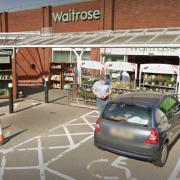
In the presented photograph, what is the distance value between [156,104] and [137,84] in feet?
25.5

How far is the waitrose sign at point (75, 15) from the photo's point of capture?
17.9 meters

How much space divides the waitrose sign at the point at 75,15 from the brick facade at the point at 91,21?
0.72 ft

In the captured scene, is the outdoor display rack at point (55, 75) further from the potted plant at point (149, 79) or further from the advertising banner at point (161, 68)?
the advertising banner at point (161, 68)

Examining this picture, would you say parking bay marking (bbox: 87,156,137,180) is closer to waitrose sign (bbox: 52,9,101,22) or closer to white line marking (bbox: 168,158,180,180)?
white line marking (bbox: 168,158,180,180)

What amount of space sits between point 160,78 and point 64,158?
25.8 feet

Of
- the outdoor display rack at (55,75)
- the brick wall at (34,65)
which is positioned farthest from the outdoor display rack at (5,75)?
the brick wall at (34,65)

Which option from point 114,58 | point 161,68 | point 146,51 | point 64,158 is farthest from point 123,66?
point 64,158

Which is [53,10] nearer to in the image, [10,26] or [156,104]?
[10,26]

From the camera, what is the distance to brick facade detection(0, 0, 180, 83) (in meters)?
15.2

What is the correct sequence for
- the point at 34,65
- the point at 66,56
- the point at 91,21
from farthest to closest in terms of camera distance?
the point at 34,65 < the point at 66,56 < the point at 91,21

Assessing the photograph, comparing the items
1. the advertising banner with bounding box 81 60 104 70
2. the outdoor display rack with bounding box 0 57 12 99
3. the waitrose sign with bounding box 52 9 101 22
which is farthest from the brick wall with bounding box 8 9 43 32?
the advertising banner with bounding box 81 60 104 70

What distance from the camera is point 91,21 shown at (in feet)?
59.8

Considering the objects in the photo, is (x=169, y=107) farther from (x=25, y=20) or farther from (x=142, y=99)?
(x=25, y=20)

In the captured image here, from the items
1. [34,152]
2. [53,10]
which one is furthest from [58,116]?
[53,10]
